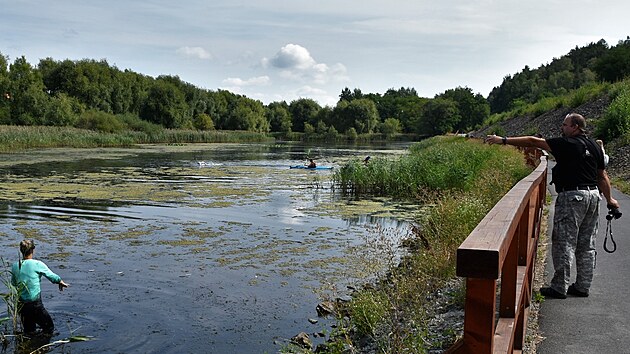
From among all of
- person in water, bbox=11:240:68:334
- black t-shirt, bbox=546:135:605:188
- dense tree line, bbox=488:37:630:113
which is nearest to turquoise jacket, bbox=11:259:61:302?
person in water, bbox=11:240:68:334

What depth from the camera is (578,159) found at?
584 cm

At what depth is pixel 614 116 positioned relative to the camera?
80.1 feet

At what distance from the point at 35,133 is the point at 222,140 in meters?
35.4

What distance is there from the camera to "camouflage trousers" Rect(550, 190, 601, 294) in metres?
5.82

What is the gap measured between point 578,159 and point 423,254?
342 cm

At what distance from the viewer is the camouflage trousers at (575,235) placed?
19.1ft

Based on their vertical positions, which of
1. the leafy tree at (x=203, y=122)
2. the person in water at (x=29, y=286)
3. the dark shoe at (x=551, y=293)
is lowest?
the person in water at (x=29, y=286)

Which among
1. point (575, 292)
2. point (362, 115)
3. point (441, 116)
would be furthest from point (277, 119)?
point (575, 292)

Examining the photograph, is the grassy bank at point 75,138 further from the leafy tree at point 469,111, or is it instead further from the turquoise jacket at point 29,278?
the leafy tree at point 469,111

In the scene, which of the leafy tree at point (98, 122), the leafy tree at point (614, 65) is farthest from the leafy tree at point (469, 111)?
the leafy tree at point (614, 65)

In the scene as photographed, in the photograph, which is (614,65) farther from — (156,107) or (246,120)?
(246,120)

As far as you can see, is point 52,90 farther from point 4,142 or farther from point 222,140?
point 4,142

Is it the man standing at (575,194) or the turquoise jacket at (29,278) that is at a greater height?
the man standing at (575,194)

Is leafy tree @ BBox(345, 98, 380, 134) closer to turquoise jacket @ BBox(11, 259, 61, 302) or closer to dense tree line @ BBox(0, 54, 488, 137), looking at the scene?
dense tree line @ BBox(0, 54, 488, 137)
